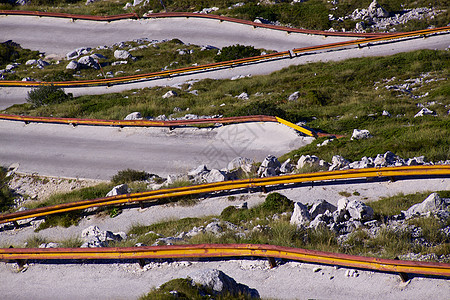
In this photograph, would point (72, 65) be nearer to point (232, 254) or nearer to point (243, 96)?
point (243, 96)

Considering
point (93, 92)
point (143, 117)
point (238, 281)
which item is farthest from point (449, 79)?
point (93, 92)

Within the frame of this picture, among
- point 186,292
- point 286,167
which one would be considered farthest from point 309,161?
point 186,292

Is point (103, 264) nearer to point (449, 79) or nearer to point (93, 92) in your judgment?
point (449, 79)

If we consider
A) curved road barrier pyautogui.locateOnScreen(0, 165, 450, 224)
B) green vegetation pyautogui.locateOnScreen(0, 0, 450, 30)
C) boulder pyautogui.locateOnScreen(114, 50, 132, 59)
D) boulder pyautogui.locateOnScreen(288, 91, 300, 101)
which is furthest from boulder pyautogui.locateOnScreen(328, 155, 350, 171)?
boulder pyautogui.locateOnScreen(114, 50, 132, 59)

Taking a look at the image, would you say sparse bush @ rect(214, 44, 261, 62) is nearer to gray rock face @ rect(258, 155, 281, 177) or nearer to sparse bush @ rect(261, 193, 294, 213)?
gray rock face @ rect(258, 155, 281, 177)

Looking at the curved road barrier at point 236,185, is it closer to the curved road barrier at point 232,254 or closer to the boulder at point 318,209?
the boulder at point 318,209

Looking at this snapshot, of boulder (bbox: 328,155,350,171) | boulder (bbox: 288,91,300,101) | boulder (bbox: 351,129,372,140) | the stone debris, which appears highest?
boulder (bbox: 288,91,300,101)
